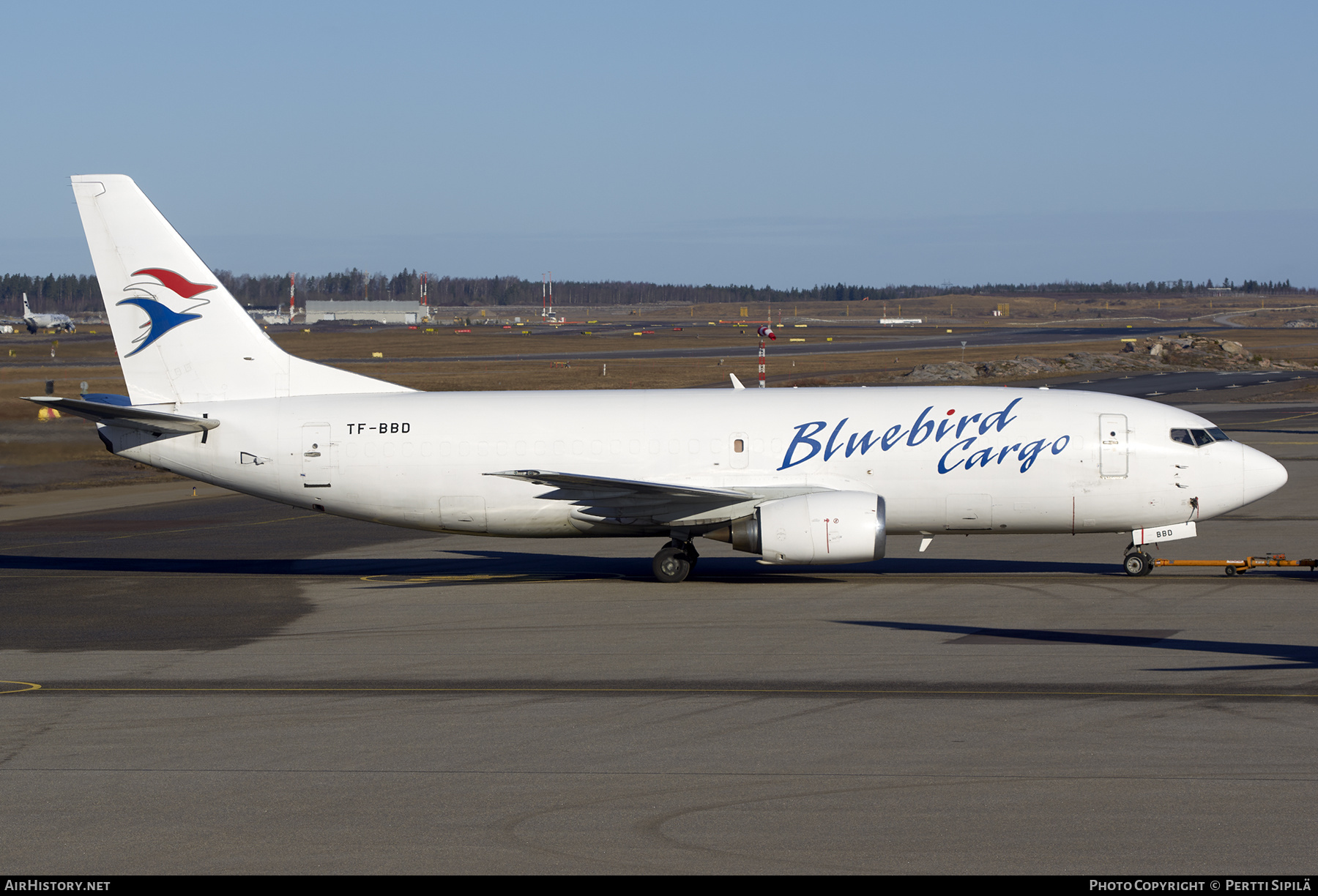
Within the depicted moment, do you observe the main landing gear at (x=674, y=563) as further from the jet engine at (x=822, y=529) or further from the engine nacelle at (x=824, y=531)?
the engine nacelle at (x=824, y=531)

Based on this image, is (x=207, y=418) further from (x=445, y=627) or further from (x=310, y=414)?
(x=445, y=627)

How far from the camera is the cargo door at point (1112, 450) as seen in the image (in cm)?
2956

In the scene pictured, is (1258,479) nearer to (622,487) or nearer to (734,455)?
(734,455)

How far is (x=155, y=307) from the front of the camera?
31.0 metres

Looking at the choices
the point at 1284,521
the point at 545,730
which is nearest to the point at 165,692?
the point at 545,730

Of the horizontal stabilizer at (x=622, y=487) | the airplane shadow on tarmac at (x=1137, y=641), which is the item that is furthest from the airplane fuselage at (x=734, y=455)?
the airplane shadow on tarmac at (x=1137, y=641)

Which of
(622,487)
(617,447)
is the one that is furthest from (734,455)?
(622,487)

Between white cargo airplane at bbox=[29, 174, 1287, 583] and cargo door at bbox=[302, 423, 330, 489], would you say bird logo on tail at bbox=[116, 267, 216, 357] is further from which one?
cargo door at bbox=[302, 423, 330, 489]

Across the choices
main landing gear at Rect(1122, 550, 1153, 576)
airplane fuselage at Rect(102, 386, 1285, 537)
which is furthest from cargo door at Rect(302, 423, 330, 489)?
main landing gear at Rect(1122, 550, 1153, 576)

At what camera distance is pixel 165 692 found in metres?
20.5

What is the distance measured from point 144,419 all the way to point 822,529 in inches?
624

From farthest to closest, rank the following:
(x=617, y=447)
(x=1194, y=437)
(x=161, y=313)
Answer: (x=161, y=313) → (x=617, y=447) → (x=1194, y=437)

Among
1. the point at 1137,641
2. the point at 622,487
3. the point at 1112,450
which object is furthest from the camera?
the point at 1112,450

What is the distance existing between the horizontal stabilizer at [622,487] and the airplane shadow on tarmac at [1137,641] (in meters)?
4.89
